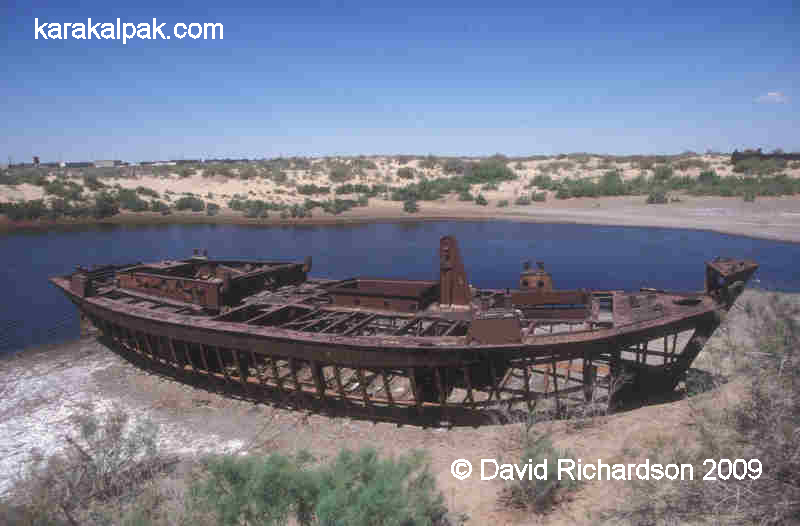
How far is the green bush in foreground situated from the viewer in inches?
188

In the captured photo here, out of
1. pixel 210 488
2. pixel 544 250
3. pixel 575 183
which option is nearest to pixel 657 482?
pixel 210 488

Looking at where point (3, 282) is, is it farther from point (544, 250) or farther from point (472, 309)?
point (544, 250)

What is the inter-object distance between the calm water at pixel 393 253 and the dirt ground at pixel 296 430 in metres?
5.23

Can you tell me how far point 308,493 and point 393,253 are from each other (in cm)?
2516

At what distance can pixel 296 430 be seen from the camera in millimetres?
9719

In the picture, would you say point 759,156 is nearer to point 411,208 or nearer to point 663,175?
point 663,175

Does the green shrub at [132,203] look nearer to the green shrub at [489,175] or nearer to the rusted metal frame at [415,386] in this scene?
the green shrub at [489,175]

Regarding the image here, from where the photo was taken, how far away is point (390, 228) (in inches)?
1555

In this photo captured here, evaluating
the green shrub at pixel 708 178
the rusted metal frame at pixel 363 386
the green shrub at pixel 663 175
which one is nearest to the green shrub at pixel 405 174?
the green shrub at pixel 663 175

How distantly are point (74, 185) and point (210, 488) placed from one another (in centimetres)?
5648

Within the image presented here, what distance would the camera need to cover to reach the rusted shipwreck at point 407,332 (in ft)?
27.6

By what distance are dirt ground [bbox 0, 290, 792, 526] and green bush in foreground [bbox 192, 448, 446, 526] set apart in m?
1.68

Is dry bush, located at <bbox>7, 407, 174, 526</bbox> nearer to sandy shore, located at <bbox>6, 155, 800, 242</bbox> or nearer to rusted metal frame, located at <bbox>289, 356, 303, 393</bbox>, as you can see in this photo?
rusted metal frame, located at <bbox>289, 356, 303, 393</bbox>

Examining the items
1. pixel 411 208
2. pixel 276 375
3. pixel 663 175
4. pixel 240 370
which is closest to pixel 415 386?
pixel 276 375
